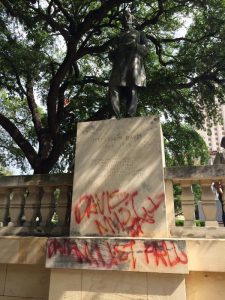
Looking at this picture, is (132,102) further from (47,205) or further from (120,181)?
(47,205)

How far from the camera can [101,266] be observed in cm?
447

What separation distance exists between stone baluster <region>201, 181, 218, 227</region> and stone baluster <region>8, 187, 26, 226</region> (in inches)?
126

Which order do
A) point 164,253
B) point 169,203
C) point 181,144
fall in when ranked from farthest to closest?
point 181,144 < point 169,203 < point 164,253

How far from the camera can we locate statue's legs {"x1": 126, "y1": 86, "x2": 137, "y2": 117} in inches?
233

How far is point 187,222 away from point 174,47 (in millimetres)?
10468

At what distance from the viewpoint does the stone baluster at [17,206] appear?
5.63 m

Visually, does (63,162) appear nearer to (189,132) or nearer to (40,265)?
(189,132)

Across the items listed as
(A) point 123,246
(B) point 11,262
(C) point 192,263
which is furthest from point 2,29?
(C) point 192,263

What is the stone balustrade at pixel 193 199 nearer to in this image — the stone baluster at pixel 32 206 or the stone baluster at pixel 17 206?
the stone baluster at pixel 32 206

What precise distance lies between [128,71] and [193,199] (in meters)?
2.84

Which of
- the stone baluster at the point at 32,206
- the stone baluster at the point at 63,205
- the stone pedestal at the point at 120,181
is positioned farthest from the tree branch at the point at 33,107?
the stone pedestal at the point at 120,181

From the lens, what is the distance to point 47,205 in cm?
556

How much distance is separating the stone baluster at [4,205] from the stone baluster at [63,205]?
3.36ft

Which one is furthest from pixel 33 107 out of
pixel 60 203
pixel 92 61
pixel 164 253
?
pixel 164 253
